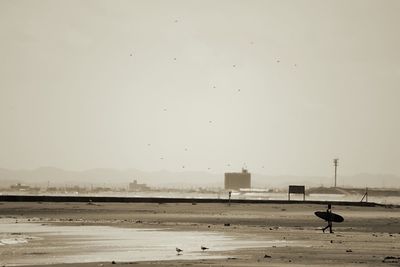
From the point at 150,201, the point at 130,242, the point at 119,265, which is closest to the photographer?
the point at 119,265

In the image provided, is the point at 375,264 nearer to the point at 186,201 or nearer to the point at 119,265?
the point at 119,265

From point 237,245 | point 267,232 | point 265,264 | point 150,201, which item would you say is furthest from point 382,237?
point 150,201

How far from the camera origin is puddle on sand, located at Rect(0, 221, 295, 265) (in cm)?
2688

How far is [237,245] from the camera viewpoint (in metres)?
33.1

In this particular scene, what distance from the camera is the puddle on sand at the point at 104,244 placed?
2688 cm

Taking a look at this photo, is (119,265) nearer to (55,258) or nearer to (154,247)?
(55,258)

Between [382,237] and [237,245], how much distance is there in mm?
11037

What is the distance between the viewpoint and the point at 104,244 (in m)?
32.6

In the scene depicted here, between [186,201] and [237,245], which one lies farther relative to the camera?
[186,201]

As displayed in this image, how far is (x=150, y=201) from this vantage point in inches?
4525

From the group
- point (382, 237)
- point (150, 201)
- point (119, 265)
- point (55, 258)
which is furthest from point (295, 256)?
point (150, 201)

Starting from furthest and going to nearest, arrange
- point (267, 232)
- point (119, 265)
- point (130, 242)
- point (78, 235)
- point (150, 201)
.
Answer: point (150, 201)
point (267, 232)
point (78, 235)
point (130, 242)
point (119, 265)

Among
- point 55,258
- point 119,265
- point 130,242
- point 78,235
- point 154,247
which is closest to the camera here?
point 119,265

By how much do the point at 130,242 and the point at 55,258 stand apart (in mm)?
7917
